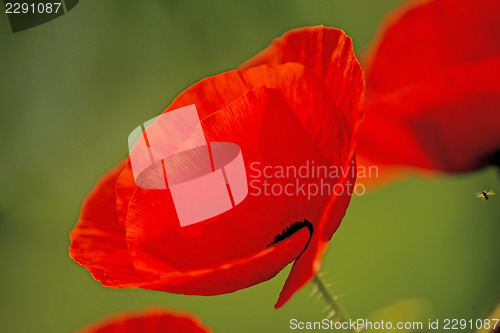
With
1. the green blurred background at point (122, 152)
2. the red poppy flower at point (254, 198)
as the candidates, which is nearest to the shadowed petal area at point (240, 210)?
the red poppy flower at point (254, 198)

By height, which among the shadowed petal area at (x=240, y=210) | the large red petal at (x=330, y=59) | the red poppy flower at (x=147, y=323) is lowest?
the red poppy flower at (x=147, y=323)

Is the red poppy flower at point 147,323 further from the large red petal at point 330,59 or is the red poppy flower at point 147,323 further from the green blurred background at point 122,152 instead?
the green blurred background at point 122,152

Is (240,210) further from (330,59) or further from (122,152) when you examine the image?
(122,152)

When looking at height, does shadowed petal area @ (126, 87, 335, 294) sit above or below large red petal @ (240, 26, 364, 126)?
below

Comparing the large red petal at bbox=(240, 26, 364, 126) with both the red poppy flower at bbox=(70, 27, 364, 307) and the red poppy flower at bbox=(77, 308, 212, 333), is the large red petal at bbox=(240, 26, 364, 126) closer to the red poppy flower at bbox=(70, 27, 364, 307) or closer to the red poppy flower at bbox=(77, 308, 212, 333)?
the red poppy flower at bbox=(70, 27, 364, 307)

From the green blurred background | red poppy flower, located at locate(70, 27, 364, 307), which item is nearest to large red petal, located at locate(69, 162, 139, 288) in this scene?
red poppy flower, located at locate(70, 27, 364, 307)
